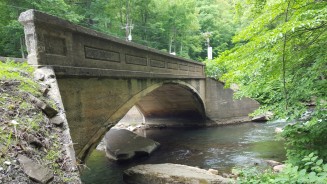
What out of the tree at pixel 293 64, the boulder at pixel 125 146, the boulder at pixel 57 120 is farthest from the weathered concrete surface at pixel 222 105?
the boulder at pixel 57 120

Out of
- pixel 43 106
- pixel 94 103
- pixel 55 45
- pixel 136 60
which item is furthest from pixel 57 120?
pixel 136 60

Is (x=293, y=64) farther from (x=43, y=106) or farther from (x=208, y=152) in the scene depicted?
(x=208, y=152)

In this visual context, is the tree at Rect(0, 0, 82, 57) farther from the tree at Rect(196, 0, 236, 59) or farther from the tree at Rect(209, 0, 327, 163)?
the tree at Rect(196, 0, 236, 59)

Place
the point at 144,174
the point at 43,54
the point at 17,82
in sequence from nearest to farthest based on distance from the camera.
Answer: the point at 17,82
the point at 43,54
the point at 144,174

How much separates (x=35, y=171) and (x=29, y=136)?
46 cm

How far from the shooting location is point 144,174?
6.47 m

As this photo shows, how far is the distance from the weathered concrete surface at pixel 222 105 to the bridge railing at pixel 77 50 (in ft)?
28.2

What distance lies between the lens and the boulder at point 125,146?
30.2 ft

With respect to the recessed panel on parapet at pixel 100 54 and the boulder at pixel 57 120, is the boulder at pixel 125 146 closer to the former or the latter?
the recessed panel on parapet at pixel 100 54

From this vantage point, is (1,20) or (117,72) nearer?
(117,72)

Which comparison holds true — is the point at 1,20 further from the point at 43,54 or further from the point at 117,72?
the point at 43,54

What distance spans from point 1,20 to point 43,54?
46.7 ft

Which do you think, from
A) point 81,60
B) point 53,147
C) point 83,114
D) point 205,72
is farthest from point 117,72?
point 205,72

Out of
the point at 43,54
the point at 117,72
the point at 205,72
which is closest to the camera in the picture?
the point at 43,54
